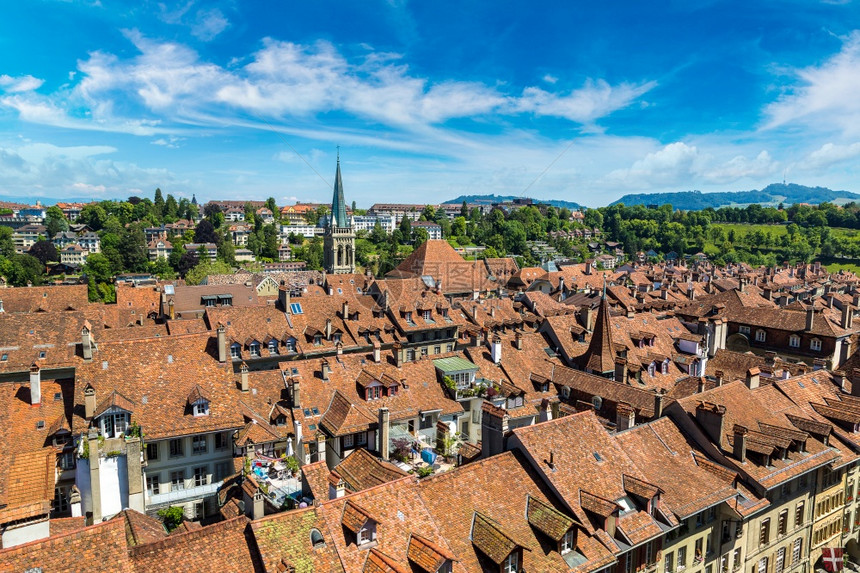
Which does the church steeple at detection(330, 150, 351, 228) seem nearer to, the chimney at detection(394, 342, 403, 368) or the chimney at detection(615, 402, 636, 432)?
the chimney at detection(394, 342, 403, 368)

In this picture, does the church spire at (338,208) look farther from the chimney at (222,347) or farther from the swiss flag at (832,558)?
the swiss flag at (832,558)

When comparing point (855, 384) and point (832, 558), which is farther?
point (855, 384)

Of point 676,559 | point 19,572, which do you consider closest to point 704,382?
point 676,559

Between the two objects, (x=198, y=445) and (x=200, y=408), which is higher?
(x=200, y=408)

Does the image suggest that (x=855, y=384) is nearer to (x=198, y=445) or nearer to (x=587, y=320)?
(x=587, y=320)

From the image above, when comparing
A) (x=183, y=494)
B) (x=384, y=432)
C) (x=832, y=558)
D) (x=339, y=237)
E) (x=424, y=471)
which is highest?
(x=339, y=237)

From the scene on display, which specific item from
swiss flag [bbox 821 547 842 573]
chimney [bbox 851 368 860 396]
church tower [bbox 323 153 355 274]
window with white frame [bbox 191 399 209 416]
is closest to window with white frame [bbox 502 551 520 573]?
window with white frame [bbox 191 399 209 416]

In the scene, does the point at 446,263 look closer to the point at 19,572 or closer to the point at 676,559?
the point at 676,559

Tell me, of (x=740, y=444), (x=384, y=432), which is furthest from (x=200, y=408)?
(x=740, y=444)
